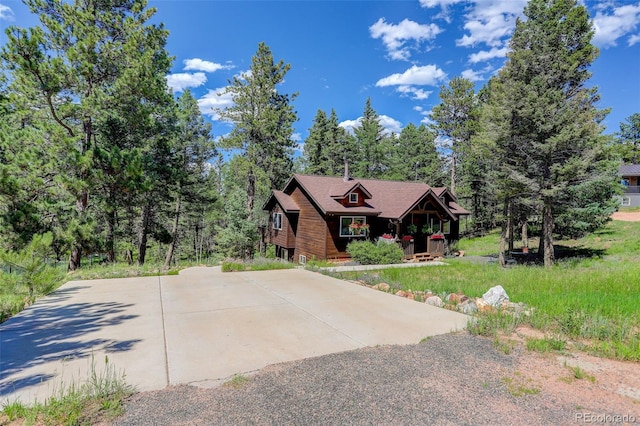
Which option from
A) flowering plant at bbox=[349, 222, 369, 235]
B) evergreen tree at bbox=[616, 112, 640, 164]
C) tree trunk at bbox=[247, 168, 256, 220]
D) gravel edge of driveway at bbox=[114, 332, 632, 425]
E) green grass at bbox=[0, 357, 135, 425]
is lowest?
gravel edge of driveway at bbox=[114, 332, 632, 425]

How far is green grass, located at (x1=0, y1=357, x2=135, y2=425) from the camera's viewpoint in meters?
2.85

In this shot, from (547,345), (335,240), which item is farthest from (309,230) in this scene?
(547,345)

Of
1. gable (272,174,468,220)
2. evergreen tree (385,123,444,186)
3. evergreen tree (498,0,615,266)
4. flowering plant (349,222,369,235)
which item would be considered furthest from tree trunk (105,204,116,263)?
evergreen tree (385,123,444,186)

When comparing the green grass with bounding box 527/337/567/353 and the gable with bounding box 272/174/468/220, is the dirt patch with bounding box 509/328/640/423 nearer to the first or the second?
the green grass with bounding box 527/337/567/353

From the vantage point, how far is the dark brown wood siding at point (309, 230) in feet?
54.1

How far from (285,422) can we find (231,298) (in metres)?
5.32

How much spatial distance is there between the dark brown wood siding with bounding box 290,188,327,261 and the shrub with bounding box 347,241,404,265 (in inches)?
62.0

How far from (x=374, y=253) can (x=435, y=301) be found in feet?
27.2

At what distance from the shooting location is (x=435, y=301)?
24.1ft

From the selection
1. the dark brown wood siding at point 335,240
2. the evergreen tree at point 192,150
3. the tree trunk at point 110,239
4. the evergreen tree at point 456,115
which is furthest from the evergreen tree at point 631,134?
the tree trunk at point 110,239

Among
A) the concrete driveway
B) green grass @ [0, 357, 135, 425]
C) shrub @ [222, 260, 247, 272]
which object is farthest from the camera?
shrub @ [222, 260, 247, 272]

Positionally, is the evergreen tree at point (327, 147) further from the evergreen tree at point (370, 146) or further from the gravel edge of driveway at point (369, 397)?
the gravel edge of driveway at point (369, 397)

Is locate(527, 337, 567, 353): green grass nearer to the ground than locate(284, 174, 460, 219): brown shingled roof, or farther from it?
nearer to the ground

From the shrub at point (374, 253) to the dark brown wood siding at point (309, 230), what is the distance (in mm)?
1574
